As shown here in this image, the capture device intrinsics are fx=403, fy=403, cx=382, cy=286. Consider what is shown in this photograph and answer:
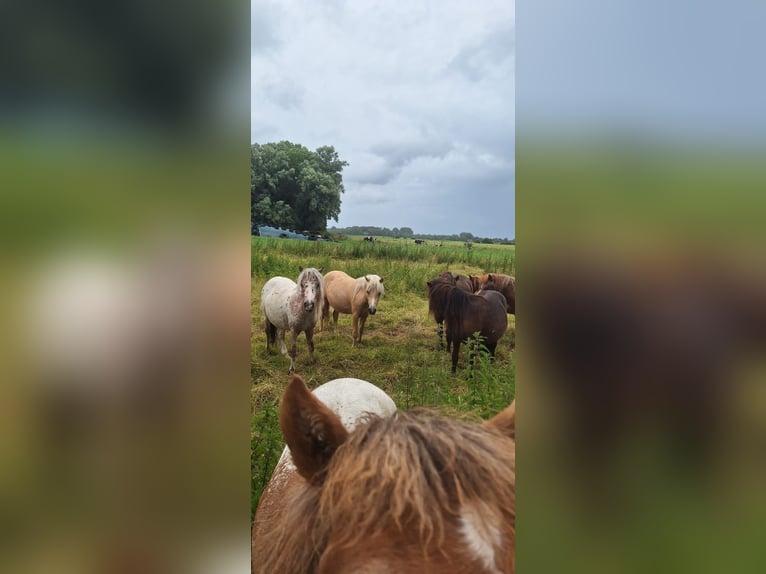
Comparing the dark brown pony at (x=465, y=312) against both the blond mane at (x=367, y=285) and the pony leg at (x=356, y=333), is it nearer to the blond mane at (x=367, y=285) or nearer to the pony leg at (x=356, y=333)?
the blond mane at (x=367, y=285)

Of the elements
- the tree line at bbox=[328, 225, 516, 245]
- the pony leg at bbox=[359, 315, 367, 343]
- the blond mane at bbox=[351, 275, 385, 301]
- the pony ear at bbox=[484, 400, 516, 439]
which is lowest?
the pony ear at bbox=[484, 400, 516, 439]

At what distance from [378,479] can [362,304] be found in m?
0.67

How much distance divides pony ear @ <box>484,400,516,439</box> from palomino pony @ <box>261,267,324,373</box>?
0.76 m

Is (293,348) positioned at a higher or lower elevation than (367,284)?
lower

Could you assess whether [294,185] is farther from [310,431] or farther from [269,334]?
[310,431]

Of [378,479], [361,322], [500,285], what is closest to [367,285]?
[361,322]

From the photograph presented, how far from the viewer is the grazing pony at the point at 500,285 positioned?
1.61 metres

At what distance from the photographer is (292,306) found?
1654mm

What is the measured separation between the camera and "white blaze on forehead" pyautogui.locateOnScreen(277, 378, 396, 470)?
5.06 feet

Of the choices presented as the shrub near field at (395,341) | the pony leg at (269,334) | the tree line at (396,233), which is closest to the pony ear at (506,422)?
the shrub near field at (395,341)

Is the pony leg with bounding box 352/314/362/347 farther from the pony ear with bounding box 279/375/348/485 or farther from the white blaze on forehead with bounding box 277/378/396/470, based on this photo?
the pony ear with bounding box 279/375/348/485

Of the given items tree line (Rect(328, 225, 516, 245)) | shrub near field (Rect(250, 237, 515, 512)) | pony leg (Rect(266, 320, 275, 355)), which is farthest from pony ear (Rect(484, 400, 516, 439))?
pony leg (Rect(266, 320, 275, 355))
